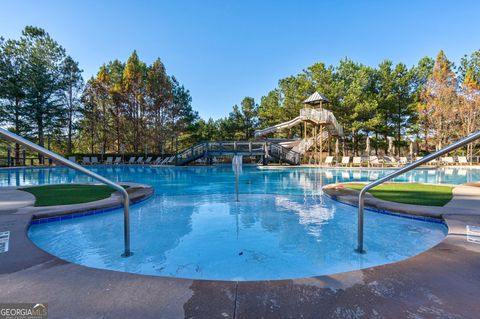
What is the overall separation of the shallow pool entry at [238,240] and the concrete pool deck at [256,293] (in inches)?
39.8

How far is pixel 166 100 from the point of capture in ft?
107

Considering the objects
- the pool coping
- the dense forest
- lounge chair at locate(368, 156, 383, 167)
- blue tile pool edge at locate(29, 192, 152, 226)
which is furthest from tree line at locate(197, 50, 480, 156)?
blue tile pool edge at locate(29, 192, 152, 226)

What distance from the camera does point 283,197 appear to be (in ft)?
27.8

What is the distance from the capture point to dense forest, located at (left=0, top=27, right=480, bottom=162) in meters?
26.5

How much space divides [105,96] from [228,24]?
20.6m

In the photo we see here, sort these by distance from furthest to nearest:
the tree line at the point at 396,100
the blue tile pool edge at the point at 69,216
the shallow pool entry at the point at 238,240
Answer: the tree line at the point at 396,100 < the blue tile pool edge at the point at 69,216 < the shallow pool entry at the point at 238,240

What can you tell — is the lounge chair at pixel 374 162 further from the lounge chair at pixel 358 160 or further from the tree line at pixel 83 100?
the tree line at pixel 83 100

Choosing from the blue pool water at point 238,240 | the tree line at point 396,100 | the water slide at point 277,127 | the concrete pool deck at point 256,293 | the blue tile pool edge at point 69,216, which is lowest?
the blue pool water at point 238,240

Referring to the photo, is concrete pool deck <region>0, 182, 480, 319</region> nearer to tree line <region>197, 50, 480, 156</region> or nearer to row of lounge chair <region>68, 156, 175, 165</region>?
row of lounge chair <region>68, 156, 175, 165</region>

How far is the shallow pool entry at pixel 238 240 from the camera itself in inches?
133

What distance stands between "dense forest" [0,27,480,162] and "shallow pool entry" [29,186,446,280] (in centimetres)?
2610

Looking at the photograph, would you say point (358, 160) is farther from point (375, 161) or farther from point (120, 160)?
point (120, 160)

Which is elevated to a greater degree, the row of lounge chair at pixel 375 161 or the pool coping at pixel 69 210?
the row of lounge chair at pixel 375 161

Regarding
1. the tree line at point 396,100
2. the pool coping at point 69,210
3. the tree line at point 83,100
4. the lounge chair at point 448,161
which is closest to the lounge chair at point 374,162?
the tree line at point 396,100
